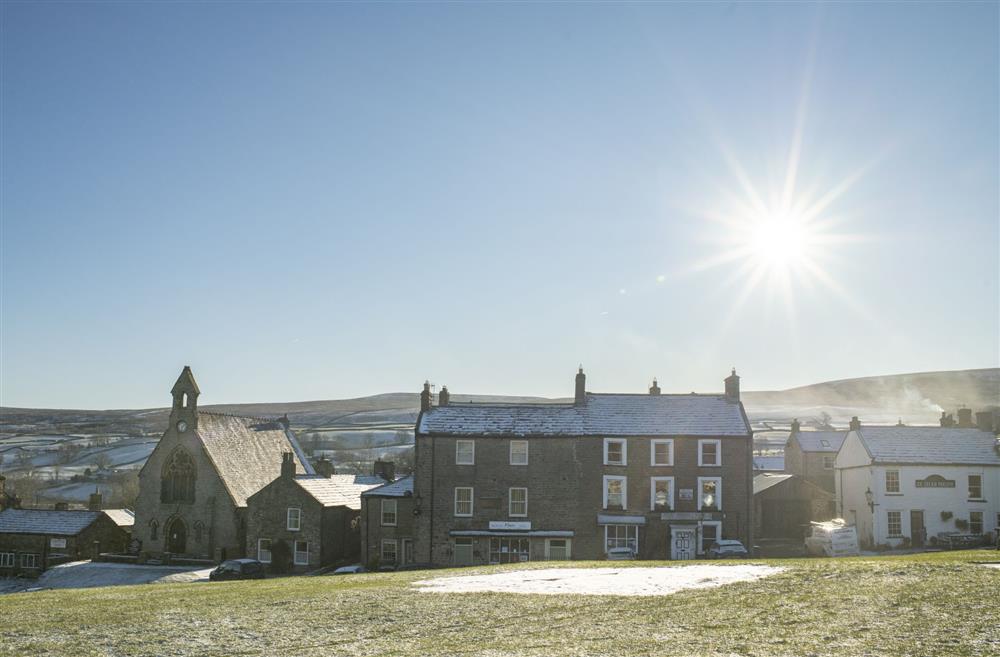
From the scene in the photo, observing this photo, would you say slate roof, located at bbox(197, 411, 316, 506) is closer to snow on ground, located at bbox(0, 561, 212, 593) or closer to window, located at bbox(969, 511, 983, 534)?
snow on ground, located at bbox(0, 561, 212, 593)

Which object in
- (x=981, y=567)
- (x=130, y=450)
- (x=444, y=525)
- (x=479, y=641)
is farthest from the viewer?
(x=130, y=450)

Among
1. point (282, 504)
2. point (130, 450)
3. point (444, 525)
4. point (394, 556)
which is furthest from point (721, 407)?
point (130, 450)

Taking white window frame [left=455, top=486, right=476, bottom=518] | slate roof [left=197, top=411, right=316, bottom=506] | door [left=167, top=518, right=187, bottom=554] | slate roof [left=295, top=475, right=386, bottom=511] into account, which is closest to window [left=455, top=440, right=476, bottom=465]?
white window frame [left=455, top=486, right=476, bottom=518]

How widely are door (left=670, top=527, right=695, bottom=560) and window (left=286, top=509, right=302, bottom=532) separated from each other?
23650mm

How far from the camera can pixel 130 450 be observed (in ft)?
599

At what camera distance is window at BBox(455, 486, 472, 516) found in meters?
54.8

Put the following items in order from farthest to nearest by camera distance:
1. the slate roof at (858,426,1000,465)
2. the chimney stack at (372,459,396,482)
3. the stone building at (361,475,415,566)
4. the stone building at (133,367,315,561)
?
the chimney stack at (372,459,396,482), the stone building at (133,367,315,561), the slate roof at (858,426,1000,465), the stone building at (361,475,415,566)

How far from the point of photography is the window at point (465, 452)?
55406 mm

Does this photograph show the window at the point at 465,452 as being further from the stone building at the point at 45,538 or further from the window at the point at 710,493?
the stone building at the point at 45,538

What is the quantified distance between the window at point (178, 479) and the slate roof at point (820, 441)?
5684 centimetres

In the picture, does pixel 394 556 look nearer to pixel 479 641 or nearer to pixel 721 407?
pixel 721 407

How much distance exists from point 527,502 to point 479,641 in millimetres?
35639

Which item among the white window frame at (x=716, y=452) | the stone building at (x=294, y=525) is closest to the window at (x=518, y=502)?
the white window frame at (x=716, y=452)

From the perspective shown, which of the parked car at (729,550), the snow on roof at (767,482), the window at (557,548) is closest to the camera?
the parked car at (729,550)
